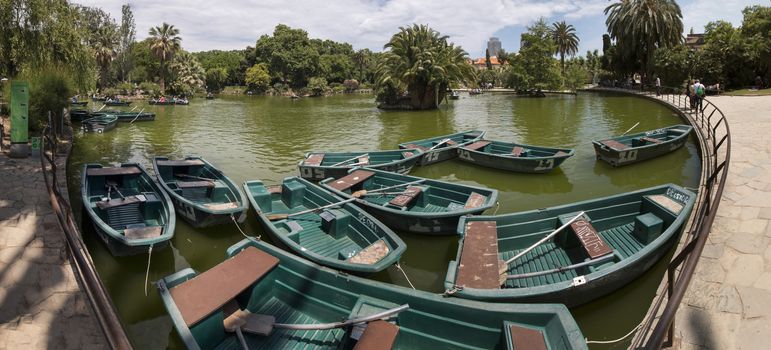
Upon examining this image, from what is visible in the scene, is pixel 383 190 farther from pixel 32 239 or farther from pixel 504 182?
pixel 32 239

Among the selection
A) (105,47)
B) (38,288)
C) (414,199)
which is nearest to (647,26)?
(414,199)


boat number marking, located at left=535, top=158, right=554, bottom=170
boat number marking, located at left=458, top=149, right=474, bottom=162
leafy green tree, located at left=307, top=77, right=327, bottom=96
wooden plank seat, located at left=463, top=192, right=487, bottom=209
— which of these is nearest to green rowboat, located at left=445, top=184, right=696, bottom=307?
wooden plank seat, located at left=463, top=192, right=487, bottom=209

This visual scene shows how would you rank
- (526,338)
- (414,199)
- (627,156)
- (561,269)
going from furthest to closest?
(627,156), (414,199), (561,269), (526,338)

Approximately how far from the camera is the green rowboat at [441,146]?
19641 millimetres

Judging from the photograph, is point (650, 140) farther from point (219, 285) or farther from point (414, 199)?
point (219, 285)

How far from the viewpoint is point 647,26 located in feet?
172

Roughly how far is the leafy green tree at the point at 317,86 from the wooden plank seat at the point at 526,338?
278 feet

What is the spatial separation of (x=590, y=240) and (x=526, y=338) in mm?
4308

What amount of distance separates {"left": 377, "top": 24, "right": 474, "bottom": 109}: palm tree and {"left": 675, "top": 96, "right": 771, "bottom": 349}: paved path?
3462cm

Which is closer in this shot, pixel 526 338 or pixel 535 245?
pixel 526 338

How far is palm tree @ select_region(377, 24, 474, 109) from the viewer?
43.4 metres

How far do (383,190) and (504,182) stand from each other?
6.55 meters

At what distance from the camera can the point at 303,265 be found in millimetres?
7348

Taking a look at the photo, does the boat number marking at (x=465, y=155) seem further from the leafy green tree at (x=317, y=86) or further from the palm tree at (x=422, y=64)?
the leafy green tree at (x=317, y=86)
